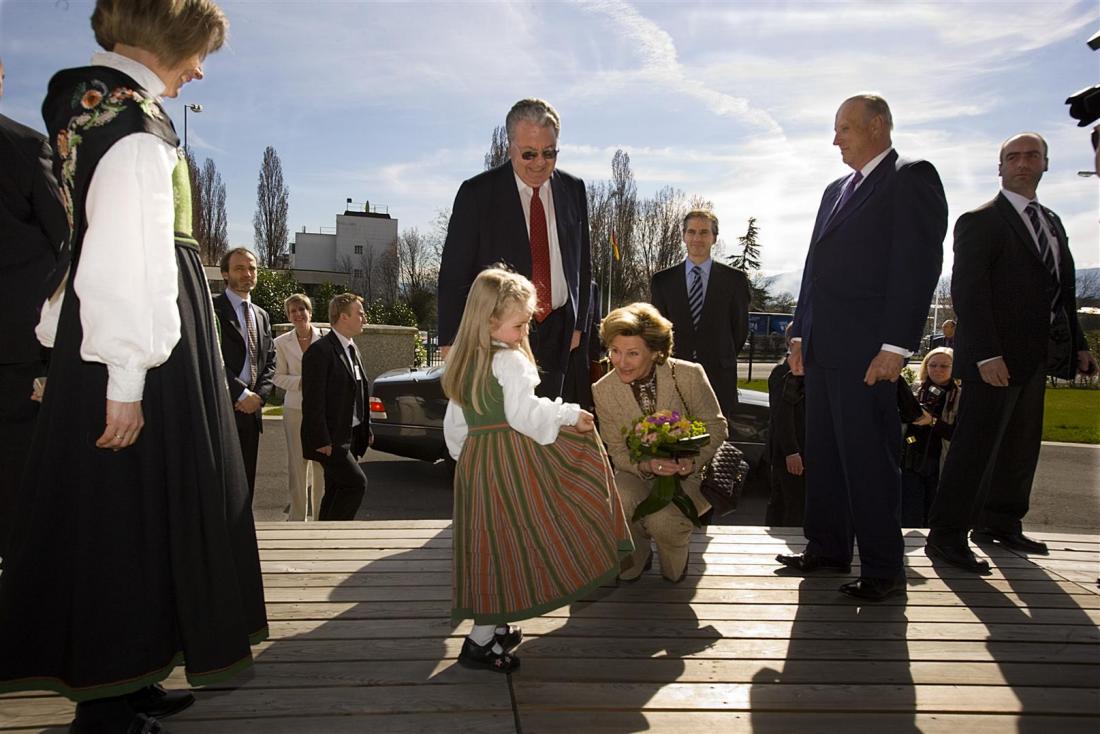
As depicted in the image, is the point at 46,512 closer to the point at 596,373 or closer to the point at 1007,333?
the point at 596,373

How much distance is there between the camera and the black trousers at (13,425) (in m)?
3.33

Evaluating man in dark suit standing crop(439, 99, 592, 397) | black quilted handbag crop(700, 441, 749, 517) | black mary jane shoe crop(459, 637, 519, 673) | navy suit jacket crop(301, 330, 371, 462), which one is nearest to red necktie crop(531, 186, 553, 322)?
man in dark suit standing crop(439, 99, 592, 397)

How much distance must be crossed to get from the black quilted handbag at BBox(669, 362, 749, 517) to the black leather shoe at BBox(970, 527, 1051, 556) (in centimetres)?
164

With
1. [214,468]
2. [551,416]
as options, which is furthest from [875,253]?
[214,468]

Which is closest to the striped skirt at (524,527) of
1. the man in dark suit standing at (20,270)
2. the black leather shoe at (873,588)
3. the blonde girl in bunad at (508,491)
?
the blonde girl in bunad at (508,491)

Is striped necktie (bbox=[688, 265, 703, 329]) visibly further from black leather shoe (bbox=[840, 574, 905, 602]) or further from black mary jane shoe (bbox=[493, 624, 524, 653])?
black mary jane shoe (bbox=[493, 624, 524, 653])

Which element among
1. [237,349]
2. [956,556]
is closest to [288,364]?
[237,349]

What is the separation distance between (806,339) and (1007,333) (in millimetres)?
1202

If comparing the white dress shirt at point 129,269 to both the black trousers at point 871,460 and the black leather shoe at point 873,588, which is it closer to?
the black trousers at point 871,460

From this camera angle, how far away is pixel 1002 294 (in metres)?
4.30

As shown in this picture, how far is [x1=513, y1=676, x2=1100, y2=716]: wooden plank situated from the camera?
2578 millimetres

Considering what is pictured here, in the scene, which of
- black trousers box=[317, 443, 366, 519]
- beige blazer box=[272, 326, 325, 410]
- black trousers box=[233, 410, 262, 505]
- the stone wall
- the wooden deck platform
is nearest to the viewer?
the wooden deck platform

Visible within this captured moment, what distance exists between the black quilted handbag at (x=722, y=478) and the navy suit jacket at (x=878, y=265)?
656mm

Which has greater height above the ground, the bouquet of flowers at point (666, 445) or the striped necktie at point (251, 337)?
the striped necktie at point (251, 337)
